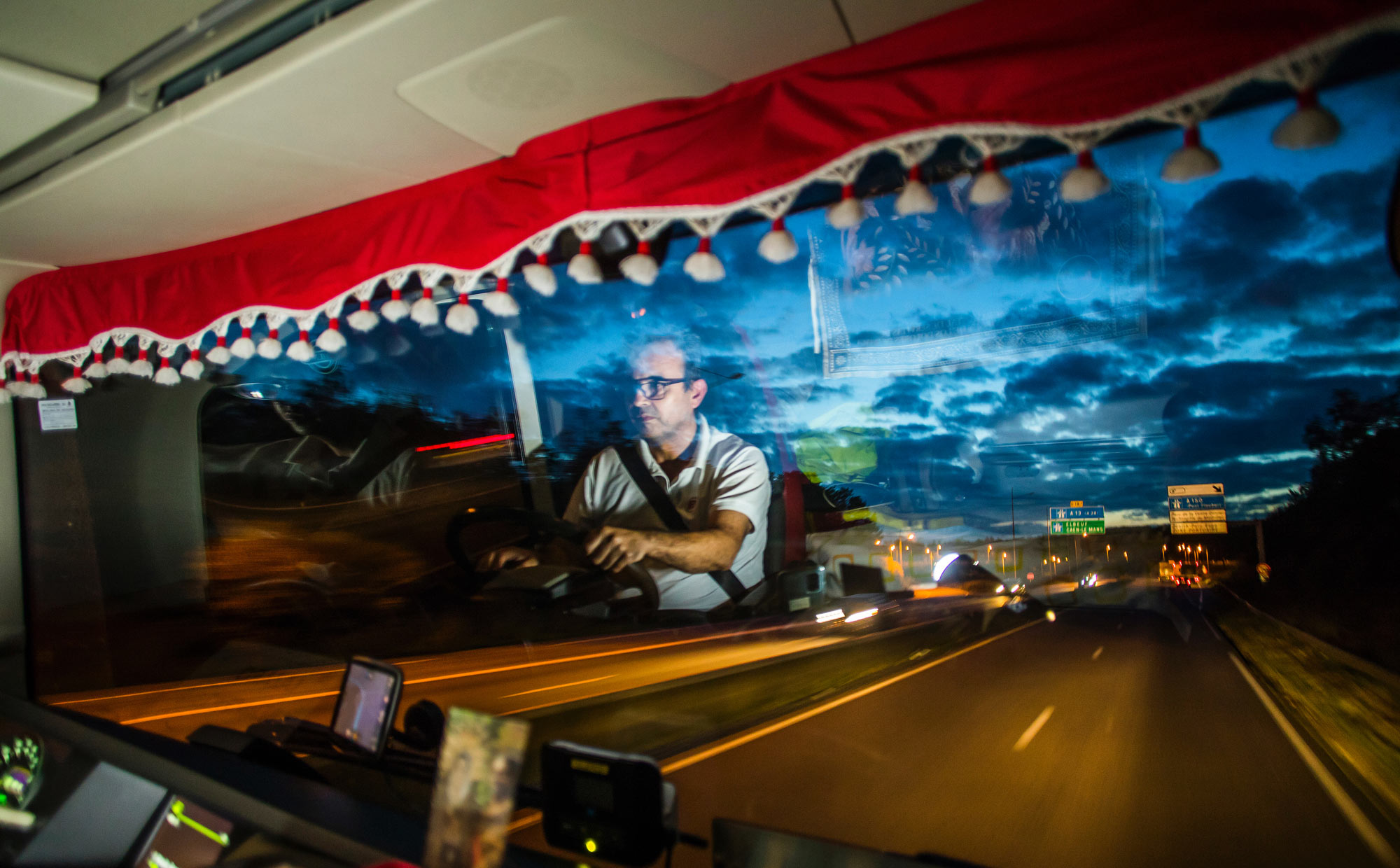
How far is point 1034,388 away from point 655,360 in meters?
1.70

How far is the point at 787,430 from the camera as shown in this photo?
2900 mm

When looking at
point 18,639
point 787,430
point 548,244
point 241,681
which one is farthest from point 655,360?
point 18,639

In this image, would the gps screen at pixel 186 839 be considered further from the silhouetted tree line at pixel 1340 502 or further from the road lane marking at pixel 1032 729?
the road lane marking at pixel 1032 729

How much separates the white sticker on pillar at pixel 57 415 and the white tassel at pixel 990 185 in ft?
15.8

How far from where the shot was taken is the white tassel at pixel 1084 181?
1177mm

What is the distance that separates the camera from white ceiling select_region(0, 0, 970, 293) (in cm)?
145

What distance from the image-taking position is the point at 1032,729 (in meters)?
7.49

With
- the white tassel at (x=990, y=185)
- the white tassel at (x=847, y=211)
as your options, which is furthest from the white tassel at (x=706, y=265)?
the white tassel at (x=990, y=185)

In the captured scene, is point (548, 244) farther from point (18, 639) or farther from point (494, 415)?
point (18, 639)

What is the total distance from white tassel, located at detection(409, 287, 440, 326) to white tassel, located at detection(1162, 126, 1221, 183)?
6.69 feet

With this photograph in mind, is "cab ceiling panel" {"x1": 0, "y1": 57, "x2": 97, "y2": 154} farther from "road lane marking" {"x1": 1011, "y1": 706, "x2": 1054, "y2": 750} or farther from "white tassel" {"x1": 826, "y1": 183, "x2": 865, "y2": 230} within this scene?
"road lane marking" {"x1": 1011, "y1": 706, "x2": 1054, "y2": 750}

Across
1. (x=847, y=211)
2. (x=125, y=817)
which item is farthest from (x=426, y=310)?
(x=125, y=817)

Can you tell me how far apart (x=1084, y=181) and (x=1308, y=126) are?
11.5 inches

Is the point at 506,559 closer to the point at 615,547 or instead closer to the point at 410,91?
the point at 615,547
